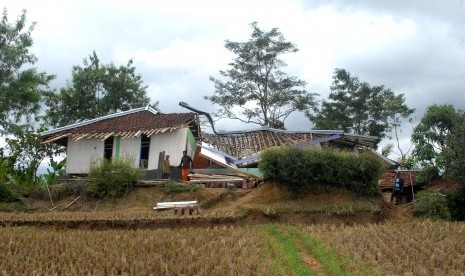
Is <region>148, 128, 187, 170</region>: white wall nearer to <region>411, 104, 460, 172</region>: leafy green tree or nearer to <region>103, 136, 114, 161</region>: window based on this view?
<region>103, 136, 114, 161</region>: window

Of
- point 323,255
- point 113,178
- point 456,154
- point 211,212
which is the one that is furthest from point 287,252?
point 456,154

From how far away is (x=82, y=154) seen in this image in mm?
24766

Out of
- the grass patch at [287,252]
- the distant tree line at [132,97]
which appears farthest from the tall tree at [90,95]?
the grass patch at [287,252]

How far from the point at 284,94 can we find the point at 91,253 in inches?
898

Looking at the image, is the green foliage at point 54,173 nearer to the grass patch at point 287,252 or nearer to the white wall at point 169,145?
the white wall at point 169,145

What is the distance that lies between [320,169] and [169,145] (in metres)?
7.37

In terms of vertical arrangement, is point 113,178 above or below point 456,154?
below

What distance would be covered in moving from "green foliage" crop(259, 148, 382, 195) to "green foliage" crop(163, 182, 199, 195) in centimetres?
279

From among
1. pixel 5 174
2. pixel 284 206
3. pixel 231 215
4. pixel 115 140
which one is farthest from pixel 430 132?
pixel 5 174

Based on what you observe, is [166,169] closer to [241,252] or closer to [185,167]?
[185,167]

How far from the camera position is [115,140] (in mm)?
24125

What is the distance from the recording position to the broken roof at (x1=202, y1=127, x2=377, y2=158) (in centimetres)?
2258

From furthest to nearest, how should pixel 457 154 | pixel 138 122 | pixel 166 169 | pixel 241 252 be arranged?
pixel 138 122
pixel 166 169
pixel 457 154
pixel 241 252

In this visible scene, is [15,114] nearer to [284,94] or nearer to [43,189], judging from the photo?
[43,189]
